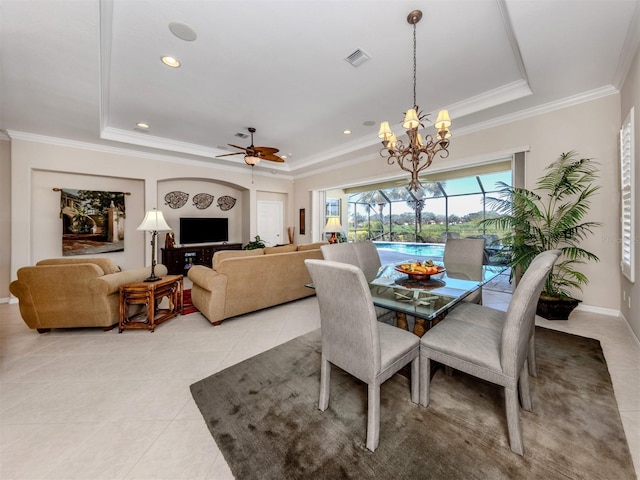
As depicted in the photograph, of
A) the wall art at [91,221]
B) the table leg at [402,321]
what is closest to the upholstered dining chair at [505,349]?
the table leg at [402,321]

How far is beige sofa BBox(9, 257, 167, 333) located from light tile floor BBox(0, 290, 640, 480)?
181 millimetres

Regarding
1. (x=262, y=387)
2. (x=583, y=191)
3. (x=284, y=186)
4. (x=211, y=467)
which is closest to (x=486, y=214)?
(x=583, y=191)

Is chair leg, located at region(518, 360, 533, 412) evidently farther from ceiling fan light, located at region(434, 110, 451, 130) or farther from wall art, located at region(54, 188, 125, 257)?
wall art, located at region(54, 188, 125, 257)

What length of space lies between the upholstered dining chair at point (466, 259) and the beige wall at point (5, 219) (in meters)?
6.44

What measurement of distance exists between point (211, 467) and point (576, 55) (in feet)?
13.7

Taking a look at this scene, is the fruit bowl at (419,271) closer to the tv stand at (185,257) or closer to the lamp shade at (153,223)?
the lamp shade at (153,223)

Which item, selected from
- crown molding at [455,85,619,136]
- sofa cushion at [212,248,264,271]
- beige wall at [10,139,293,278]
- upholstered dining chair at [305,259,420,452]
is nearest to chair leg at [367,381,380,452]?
upholstered dining chair at [305,259,420,452]

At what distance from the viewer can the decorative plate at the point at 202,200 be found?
20.5 feet

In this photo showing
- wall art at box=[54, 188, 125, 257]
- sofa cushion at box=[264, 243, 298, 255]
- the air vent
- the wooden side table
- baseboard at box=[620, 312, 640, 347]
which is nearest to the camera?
baseboard at box=[620, 312, 640, 347]

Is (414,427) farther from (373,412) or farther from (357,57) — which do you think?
(357,57)

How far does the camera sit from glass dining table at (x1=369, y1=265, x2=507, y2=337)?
157cm

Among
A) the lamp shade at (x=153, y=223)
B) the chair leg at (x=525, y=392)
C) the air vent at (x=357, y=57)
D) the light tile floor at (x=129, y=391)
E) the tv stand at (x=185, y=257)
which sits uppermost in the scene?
the air vent at (x=357, y=57)

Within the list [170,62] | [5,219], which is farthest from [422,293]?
[5,219]

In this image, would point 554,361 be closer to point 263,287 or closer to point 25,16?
point 263,287
